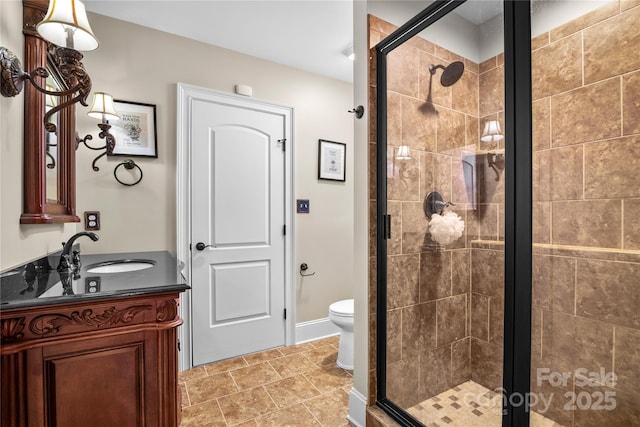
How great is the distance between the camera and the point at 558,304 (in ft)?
5.20

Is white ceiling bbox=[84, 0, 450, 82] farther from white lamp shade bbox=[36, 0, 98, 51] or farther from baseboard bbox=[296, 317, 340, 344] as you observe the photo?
baseboard bbox=[296, 317, 340, 344]

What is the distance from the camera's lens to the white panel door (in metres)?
2.47

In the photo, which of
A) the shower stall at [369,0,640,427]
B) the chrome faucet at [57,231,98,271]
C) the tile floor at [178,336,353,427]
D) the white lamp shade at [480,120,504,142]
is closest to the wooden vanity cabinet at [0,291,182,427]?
the chrome faucet at [57,231,98,271]

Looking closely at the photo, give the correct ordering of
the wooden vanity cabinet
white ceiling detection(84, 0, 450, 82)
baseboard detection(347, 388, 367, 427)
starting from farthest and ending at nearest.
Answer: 1. white ceiling detection(84, 0, 450, 82)
2. baseboard detection(347, 388, 367, 427)
3. the wooden vanity cabinet

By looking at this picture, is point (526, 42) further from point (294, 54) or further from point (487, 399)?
point (294, 54)

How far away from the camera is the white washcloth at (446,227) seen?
170cm

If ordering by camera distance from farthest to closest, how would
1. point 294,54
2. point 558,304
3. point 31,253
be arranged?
point 294,54, point 558,304, point 31,253

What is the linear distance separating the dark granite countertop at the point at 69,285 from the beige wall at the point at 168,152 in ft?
0.45

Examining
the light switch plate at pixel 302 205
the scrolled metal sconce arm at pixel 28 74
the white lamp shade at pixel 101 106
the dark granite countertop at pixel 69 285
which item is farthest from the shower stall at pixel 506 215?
the white lamp shade at pixel 101 106

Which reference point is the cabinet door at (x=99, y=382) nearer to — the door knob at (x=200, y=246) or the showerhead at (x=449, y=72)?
the door knob at (x=200, y=246)

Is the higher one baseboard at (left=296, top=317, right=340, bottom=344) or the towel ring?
the towel ring

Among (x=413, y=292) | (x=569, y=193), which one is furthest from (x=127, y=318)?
(x=569, y=193)

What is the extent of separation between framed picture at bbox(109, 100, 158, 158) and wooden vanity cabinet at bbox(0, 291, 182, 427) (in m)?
1.53

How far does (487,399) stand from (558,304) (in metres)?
0.60
